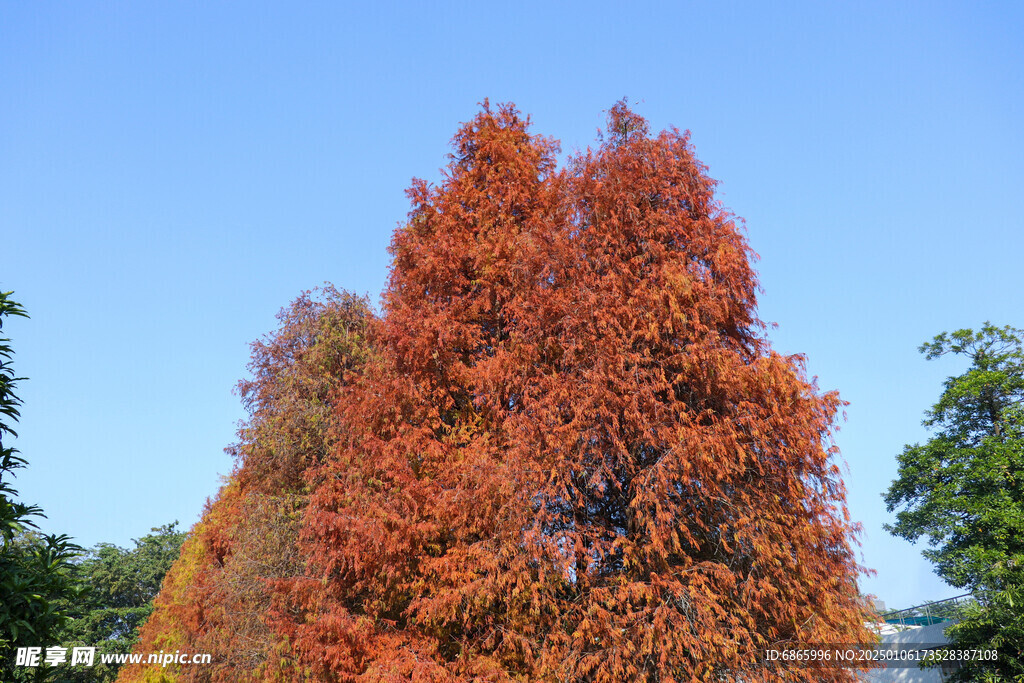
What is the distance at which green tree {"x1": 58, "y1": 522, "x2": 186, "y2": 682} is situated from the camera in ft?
113

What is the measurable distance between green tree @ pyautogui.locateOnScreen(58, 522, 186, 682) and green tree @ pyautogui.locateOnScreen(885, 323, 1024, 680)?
34.9 meters

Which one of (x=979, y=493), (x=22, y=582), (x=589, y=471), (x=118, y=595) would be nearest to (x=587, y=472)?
(x=589, y=471)

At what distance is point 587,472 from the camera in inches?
393

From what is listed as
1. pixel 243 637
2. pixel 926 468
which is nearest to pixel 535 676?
pixel 243 637

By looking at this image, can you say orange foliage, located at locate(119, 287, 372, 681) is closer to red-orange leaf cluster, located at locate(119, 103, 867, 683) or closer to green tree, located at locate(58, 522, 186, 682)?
red-orange leaf cluster, located at locate(119, 103, 867, 683)

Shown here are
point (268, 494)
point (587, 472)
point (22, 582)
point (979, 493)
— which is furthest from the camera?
point (979, 493)

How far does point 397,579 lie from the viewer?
1009cm

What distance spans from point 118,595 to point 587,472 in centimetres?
3874

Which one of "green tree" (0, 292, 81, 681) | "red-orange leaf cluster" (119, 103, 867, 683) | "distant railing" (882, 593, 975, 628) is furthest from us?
"distant railing" (882, 593, 975, 628)

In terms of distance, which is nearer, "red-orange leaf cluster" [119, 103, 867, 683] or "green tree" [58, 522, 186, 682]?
"red-orange leaf cluster" [119, 103, 867, 683]

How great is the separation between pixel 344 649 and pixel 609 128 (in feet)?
30.8

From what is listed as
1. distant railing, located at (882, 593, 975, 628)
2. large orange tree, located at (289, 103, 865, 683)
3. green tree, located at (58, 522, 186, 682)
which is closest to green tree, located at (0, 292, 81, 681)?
large orange tree, located at (289, 103, 865, 683)

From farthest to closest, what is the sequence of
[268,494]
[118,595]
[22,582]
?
[118,595] → [268,494] → [22,582]

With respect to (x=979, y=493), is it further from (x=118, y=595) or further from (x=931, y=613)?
(x=118, y=595)
